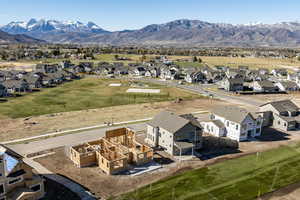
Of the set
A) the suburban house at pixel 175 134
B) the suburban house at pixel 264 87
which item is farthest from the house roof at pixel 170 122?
the suburban house at pixel 264 87

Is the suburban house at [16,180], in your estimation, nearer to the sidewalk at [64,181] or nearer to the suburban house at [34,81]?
the sidewalk at [64,181]

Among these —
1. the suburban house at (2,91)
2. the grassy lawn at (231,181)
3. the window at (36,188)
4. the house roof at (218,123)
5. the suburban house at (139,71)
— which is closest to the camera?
the window at (36,188)

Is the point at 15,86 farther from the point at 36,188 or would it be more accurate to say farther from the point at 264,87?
the point at 264,87

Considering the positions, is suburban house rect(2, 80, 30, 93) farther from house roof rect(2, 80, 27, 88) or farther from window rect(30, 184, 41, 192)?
window rect(30, 184, 41, 192)

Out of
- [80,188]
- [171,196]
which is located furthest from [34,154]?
[171,196]

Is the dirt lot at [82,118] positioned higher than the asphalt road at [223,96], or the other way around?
the asphalt road at [223,96]

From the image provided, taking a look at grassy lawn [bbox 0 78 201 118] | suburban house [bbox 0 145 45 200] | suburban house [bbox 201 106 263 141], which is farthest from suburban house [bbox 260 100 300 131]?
suburban house [bbox 0 145 45 200]

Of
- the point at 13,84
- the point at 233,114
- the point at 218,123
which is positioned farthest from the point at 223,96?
the point at 13,84

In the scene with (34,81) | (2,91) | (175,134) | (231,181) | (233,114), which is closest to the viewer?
(231,181)
